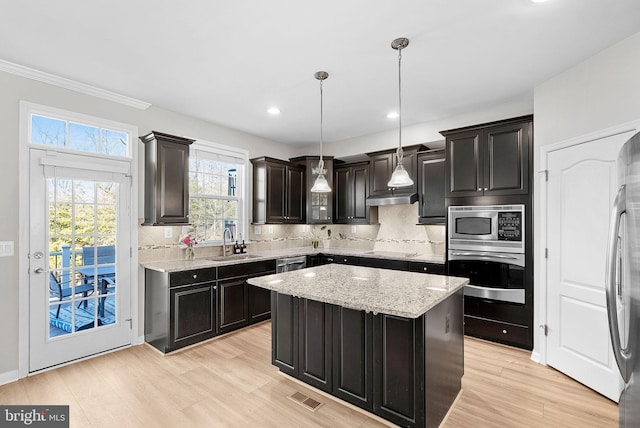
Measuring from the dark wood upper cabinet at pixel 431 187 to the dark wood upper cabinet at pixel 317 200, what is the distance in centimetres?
157

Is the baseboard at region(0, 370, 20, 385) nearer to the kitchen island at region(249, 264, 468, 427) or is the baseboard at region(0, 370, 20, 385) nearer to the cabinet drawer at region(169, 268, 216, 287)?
the cabinet drawer at region(169, 268, 216, 287)

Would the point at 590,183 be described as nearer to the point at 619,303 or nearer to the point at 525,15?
the point at 525,15

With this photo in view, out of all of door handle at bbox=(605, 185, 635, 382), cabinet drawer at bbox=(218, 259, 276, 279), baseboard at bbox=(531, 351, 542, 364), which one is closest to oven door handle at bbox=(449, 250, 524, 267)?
baseboard at bbox=(531, 351, 542, 364)

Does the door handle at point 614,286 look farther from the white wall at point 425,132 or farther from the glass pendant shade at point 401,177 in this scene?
the white wall at point 425,132

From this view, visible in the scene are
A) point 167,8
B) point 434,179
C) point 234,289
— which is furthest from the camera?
point 434,179

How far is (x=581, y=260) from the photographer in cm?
268

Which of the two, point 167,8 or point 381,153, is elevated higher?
point 167,8

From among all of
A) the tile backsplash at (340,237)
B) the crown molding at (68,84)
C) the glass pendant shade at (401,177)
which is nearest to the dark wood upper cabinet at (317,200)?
the tile backsplash at (340,237)

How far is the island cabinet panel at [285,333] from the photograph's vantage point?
8.41 feet

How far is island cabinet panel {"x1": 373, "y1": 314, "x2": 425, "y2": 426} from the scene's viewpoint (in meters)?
1.90

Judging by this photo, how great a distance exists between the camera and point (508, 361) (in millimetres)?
3051

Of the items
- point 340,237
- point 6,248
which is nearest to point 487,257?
Answer: point 340,237

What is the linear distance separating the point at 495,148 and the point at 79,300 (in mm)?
4686

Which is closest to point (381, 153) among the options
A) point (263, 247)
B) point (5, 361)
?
point (263, 247)
